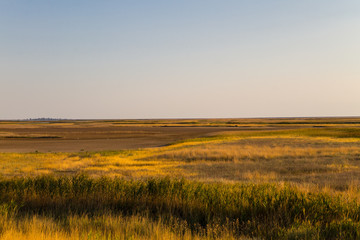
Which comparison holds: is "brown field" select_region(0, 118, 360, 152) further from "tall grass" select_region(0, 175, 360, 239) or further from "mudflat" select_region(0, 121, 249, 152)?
"tall grass" select_region(0, 175, 360, 239)

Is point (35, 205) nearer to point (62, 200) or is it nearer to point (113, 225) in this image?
point (62, 200)

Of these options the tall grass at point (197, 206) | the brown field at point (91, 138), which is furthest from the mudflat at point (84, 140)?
the tall grass at point (197, 206)

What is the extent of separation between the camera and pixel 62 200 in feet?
28.0

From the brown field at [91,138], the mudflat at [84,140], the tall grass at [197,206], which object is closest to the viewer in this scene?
the tall grass at [197,206]

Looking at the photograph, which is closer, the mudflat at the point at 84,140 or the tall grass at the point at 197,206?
the tall grass at the point at 197,206

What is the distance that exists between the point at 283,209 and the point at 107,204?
463cm

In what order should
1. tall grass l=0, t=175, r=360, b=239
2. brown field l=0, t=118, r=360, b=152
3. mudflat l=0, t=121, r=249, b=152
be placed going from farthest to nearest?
brown field l=0, t=118, r=360, b=152 < mudflat l=0, t=121, r=249, b=152 < tall grass l=0, t=175, r=360, b=239

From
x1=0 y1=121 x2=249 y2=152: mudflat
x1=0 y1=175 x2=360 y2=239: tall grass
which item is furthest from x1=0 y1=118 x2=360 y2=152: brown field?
x1=0 y1=175 x2=360 y2=239: tall grass

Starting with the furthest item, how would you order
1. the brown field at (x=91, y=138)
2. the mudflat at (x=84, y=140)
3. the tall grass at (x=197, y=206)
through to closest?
the brown field at (x=91, y=138) < the mudflat at (x=84, y=140) < the tall grass at (x=197, y=206)

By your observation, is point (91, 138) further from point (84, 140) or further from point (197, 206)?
point (197, 206)

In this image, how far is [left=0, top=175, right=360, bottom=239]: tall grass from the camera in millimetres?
6055

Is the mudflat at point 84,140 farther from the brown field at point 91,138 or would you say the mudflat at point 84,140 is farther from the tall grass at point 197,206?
the tall grass at point 197,206

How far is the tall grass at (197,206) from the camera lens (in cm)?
605

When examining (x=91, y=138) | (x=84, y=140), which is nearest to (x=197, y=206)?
(x=84, y=140)
